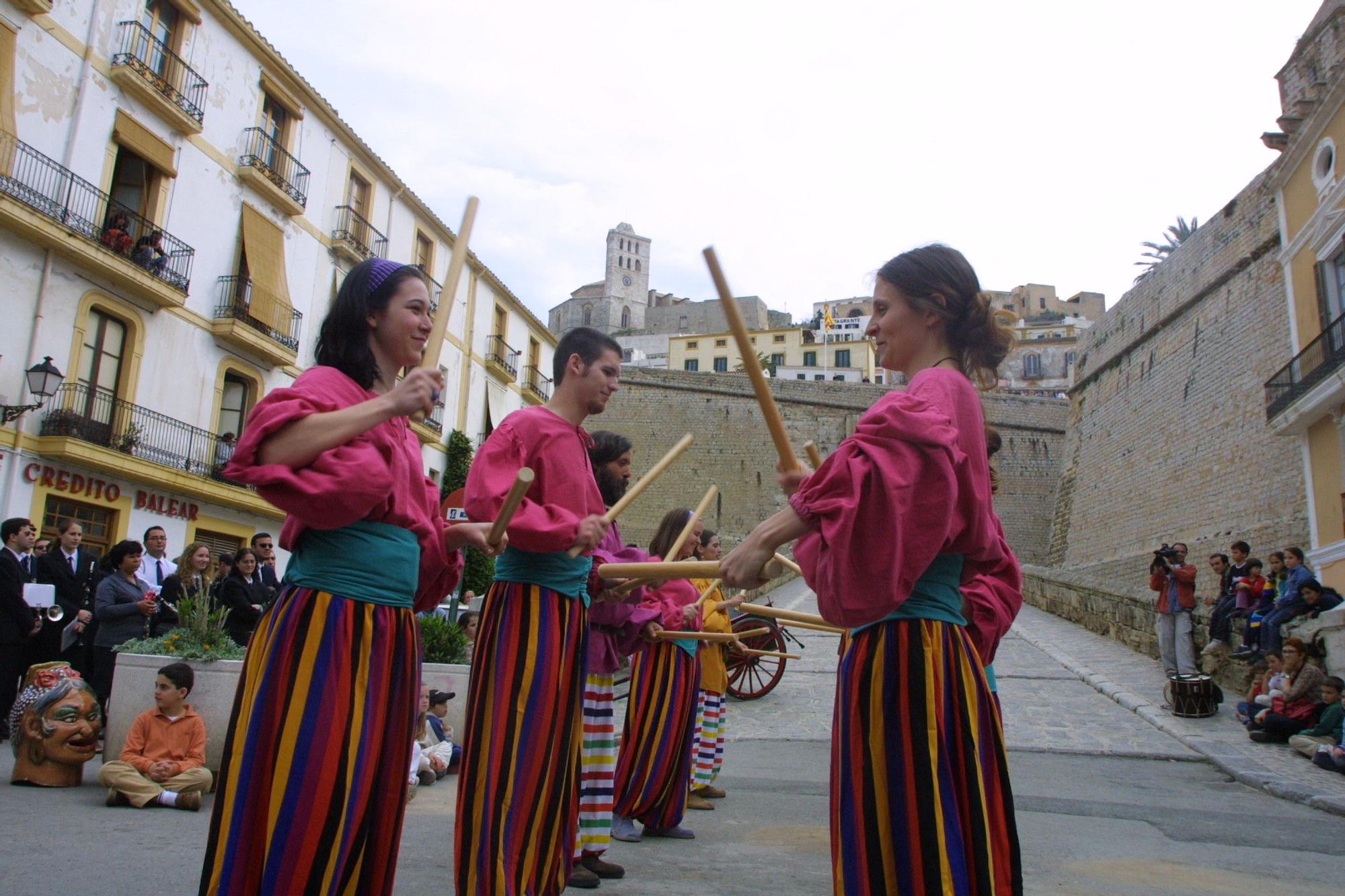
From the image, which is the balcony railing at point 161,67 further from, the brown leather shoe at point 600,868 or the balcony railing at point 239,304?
the brown leather shoe at point 600,868

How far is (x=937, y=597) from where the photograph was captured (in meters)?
2.13

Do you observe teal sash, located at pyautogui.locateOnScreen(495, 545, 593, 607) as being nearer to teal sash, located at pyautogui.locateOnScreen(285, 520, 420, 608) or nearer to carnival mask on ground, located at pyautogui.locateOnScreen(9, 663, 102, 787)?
teal sash, located at pyautogui.locateOnScreen(285, 520, 420, 608)

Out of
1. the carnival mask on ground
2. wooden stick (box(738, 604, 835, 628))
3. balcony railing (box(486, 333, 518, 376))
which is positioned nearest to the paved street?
the carnival mask on ground

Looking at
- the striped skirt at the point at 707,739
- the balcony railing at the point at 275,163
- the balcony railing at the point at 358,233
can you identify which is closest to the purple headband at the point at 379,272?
the striped skirt at the point at 707,739

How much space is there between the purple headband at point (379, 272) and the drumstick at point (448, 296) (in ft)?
0.55

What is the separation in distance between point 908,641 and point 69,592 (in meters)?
7.49

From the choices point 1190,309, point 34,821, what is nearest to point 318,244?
point 34,821

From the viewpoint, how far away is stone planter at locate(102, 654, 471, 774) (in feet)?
17.6

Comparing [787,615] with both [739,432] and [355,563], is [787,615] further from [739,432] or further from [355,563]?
[739,432]

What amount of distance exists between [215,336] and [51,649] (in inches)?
475

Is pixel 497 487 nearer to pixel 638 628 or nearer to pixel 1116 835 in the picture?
pixel 638 628

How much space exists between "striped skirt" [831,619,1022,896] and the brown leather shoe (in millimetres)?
1792

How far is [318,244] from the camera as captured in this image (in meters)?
20.7

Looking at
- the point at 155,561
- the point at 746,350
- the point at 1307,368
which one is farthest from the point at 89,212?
the point at 1307,368
